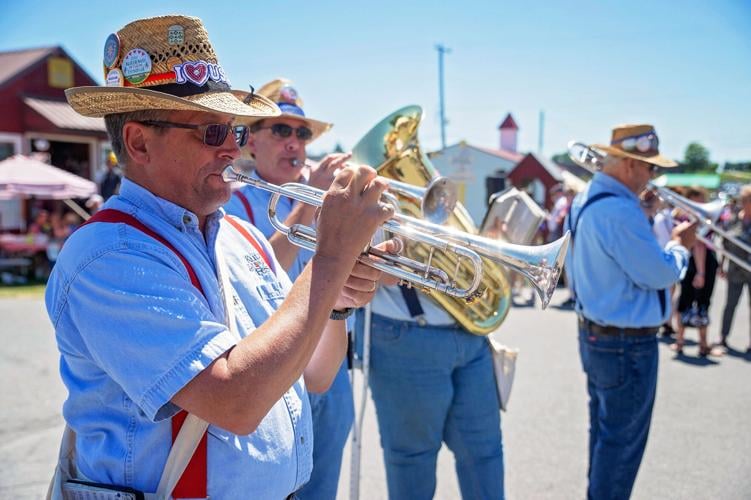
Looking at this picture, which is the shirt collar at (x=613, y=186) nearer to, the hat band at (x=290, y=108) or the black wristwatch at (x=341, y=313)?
the hat band at (x=290, y=108)

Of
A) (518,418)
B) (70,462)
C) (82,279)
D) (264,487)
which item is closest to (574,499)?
(518,418)

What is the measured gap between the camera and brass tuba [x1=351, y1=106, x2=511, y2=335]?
2.68m

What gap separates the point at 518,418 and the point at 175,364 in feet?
13.5

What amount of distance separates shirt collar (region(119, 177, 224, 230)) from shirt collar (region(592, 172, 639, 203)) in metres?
2.47

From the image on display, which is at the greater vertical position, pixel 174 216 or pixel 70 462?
pixel 174 216

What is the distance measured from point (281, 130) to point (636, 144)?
1.94 m

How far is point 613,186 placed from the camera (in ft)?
10.5

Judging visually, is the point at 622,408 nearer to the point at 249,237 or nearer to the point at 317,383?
the point at 317,383

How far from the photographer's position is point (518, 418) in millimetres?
4812

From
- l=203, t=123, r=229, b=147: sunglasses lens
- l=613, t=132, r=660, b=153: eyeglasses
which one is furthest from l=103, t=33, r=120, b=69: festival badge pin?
l=613, t=132, r=660, b=153: eyeglasses

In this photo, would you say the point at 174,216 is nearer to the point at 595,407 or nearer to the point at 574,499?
the point at 595,407

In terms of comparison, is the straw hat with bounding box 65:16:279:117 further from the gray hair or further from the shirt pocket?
the shirt pocket

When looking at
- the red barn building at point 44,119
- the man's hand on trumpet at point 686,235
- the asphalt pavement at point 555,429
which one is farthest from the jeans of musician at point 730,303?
the red barn building at point 44,119

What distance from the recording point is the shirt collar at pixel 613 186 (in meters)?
3.20
